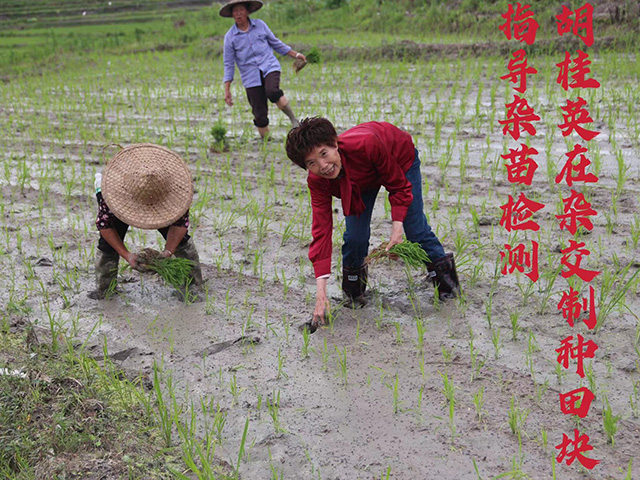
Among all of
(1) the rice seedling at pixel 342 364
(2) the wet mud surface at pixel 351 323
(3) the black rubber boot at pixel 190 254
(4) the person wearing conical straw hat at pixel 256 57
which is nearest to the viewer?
(2) the wet mud surface at pixel 351 323

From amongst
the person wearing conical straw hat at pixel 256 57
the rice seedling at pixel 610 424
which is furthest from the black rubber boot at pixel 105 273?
the person wearing conical straw hat at pixel 256 57

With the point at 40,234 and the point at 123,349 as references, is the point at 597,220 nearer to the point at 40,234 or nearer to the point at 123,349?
the point at 123,349

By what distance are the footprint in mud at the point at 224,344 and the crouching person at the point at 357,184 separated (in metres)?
0.27

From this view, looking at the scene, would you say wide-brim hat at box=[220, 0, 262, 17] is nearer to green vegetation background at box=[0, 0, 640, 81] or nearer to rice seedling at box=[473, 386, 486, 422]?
green vegetation background at box=[0, 0, 640, 81]

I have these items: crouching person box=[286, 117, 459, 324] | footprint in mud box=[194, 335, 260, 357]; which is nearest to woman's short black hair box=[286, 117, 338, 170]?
crouching person box=[286, 117, 459, 324]

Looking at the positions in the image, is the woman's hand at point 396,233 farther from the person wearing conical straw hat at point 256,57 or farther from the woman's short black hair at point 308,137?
the person wearing conical straw hat at point 256,57

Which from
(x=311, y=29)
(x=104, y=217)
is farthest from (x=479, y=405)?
(x=311, y=29)

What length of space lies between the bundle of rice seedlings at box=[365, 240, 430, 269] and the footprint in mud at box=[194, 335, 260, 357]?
58 cm

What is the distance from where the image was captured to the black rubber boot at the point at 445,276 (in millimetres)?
3166

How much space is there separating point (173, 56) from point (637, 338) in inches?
448

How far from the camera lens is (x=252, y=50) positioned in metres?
5.82

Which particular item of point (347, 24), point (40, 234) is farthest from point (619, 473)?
point (347, 24)

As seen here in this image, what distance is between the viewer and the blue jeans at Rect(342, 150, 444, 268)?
Answer: 3.11 m

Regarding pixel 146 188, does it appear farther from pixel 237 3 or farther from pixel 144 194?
pixel 237 3
